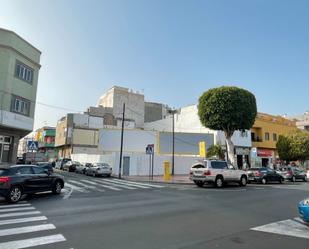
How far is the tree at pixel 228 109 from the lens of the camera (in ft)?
97.1

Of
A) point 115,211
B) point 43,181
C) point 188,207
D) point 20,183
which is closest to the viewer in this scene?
point 115,211

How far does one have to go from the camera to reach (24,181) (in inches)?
520

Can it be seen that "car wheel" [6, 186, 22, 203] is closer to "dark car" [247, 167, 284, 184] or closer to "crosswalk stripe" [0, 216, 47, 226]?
"crosswalk stripe" [0, 216, 47, 226]

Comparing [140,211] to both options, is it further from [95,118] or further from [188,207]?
[95,118]

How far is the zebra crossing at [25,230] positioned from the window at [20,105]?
17764mm

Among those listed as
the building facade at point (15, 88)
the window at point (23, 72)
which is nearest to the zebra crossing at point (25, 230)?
the building facade at point (15, 88)

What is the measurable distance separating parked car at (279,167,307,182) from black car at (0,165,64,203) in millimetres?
26110

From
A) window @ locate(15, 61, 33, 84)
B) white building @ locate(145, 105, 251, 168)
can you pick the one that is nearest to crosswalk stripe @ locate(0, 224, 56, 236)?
window @ locate(15, 61, 33, 84)

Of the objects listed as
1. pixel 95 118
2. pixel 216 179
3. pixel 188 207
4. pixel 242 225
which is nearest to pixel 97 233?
pixel 242 225

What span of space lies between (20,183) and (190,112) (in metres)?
39.0

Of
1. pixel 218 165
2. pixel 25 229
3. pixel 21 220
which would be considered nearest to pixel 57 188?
pixel 21 220

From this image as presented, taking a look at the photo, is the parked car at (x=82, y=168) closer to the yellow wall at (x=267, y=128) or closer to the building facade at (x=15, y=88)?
the building facade at (x=15, y=88)

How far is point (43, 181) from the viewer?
1455cm

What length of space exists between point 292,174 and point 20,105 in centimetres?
2965
